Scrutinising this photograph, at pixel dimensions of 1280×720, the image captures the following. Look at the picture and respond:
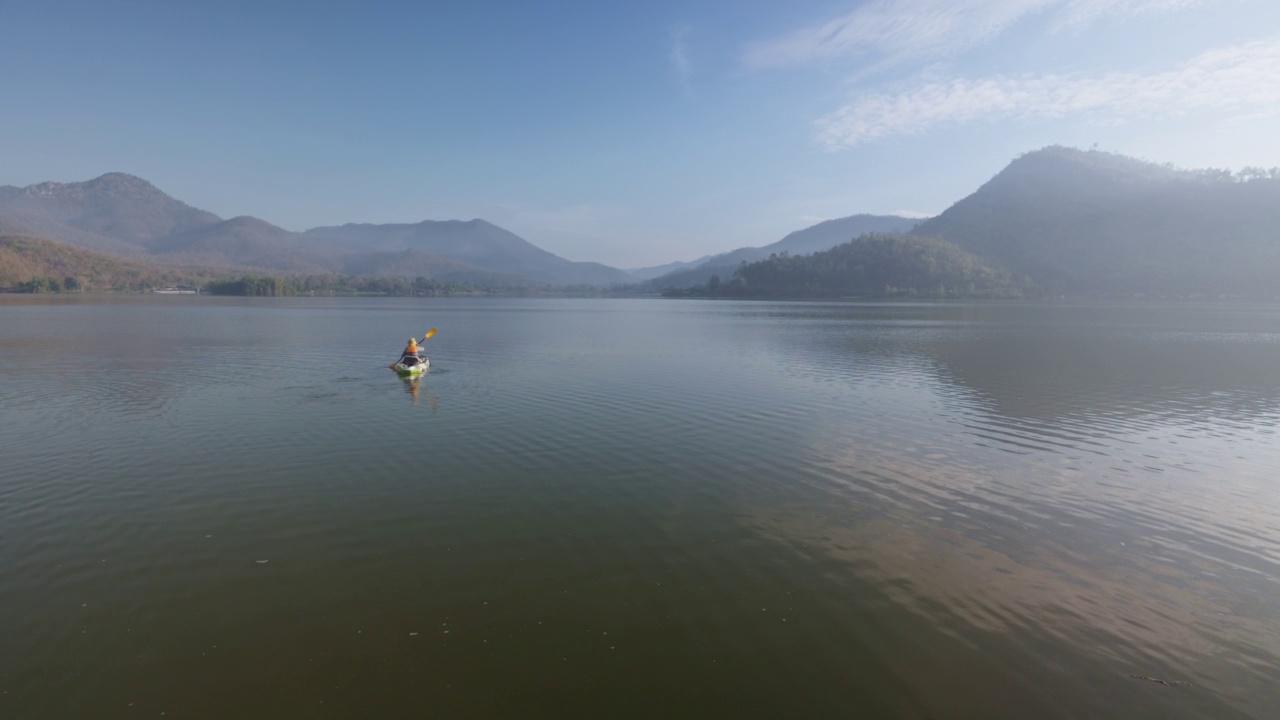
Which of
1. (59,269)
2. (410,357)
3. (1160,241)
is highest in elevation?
(1160,241)

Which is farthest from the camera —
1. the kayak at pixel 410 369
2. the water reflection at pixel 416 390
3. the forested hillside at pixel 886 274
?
the forested hillside at pixel 886 274

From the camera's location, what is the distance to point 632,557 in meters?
9.94

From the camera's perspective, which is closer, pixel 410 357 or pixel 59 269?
pixel 410 357

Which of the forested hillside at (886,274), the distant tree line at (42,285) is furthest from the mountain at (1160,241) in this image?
the distant tree line at (42,285)

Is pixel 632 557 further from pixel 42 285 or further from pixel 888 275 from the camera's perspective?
A: pixel 42 285

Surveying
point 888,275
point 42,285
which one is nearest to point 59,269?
point 42,285

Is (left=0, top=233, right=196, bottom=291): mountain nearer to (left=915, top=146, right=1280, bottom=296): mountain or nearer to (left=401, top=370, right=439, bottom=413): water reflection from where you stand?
(left=401, top=370, right=439, bottom=413): water reflection

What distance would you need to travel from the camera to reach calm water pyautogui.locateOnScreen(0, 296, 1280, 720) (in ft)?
22.4

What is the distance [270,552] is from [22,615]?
115 inches

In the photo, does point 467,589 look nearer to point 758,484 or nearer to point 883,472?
point 758,484

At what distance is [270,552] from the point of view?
32.6 feet

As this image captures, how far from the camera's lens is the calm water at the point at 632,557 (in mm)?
6812

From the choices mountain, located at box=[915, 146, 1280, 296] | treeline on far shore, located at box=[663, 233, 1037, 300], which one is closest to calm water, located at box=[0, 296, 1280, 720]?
treeline on far shore, located at box=[663, 233, 1037, 300]

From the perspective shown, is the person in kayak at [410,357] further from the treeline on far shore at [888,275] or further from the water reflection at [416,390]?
the treeline on far shore at [888,275]
